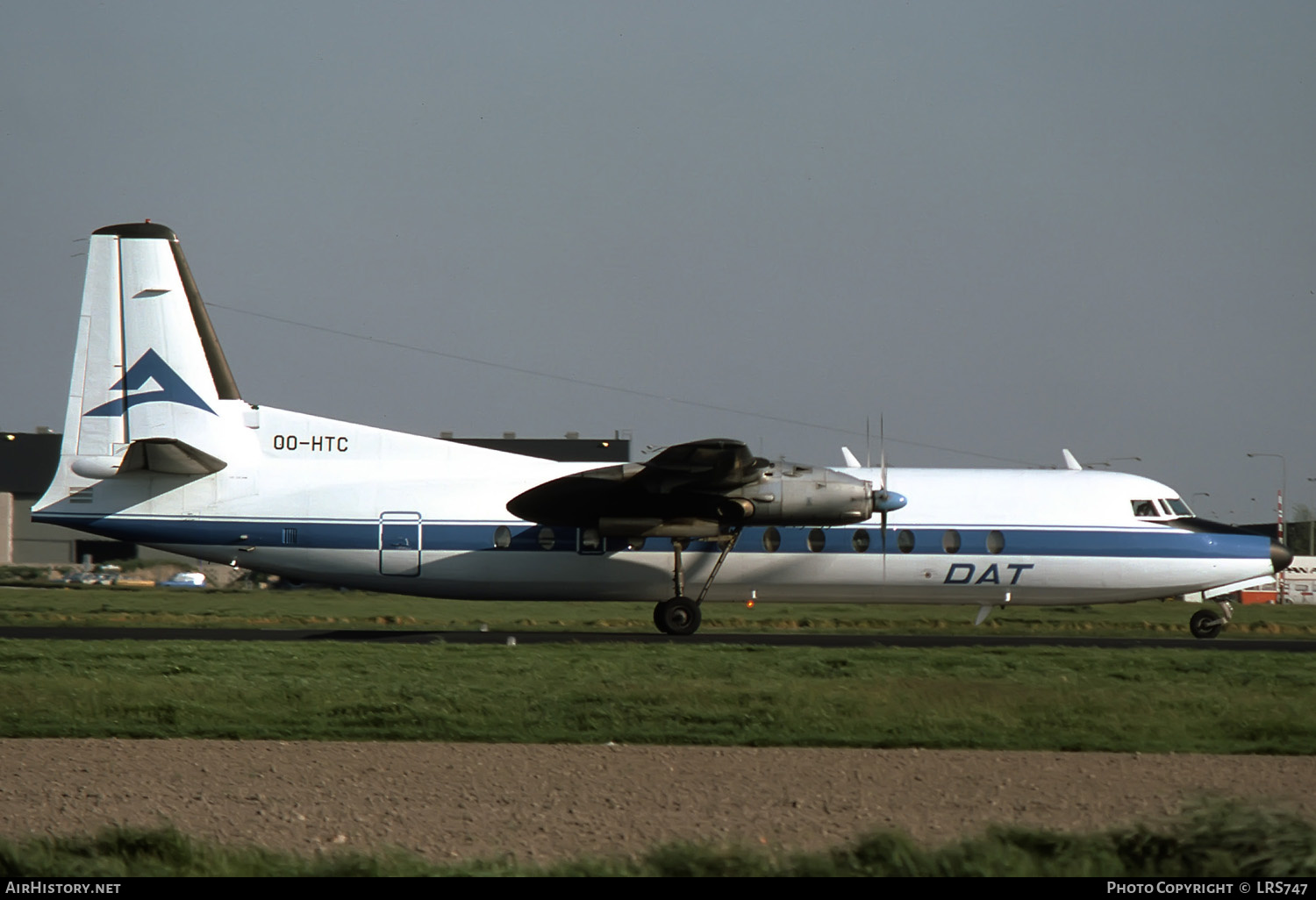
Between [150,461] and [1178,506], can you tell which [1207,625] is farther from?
[150,461]

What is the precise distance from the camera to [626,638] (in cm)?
2214

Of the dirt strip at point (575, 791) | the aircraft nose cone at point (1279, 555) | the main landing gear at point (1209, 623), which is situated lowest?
the dirt strip at point (575, 791)

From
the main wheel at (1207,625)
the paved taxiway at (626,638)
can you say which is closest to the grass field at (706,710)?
the paved taxiway at (626,638)

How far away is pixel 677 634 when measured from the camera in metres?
22.3

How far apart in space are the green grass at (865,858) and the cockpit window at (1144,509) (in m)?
17.7

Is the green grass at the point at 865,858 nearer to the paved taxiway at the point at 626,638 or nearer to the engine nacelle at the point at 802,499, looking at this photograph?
the paved taxiway at the point at 626,638

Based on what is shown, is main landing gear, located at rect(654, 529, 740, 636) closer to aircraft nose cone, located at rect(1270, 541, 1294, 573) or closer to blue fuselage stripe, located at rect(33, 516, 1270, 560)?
blue fuselage stripe, located at rect(33, 516, 1270, 560)

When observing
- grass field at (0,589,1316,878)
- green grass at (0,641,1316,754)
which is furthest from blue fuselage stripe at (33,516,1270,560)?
green grass at (0,641,1316,754)

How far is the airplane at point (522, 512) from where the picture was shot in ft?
71.3

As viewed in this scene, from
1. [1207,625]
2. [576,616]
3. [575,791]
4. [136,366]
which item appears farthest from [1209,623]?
[136,366]

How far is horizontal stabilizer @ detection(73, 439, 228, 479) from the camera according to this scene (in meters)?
21.4

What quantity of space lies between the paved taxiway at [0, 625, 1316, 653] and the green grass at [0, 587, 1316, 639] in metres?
1.26

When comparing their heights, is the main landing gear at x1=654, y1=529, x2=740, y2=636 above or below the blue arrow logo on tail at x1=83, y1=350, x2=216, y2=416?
below

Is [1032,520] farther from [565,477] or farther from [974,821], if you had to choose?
[974,821]
